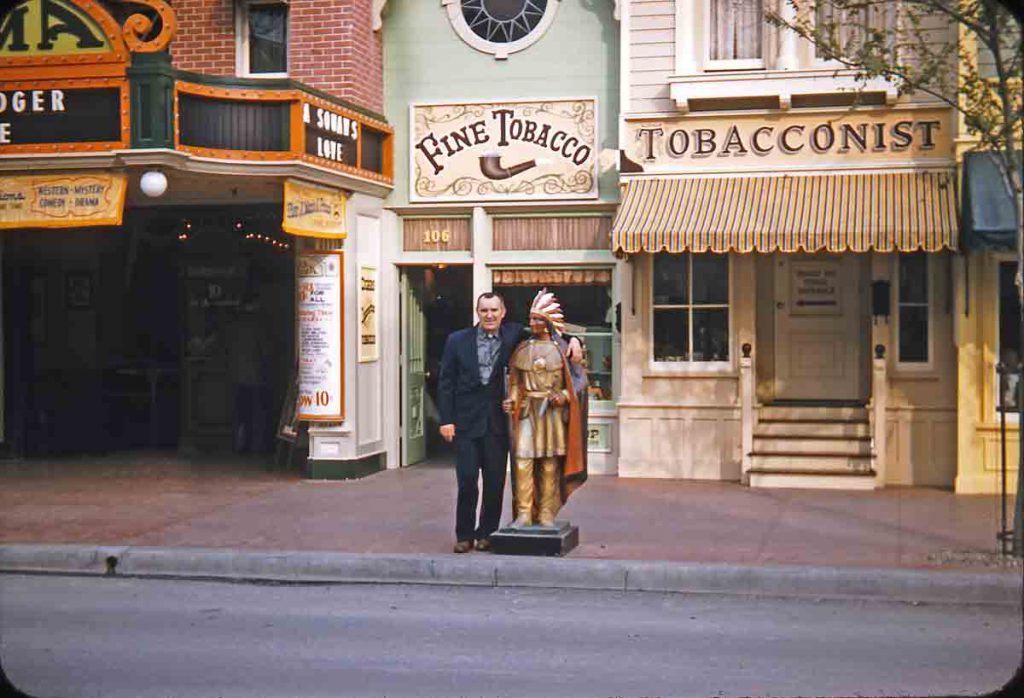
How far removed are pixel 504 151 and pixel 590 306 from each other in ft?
6.68

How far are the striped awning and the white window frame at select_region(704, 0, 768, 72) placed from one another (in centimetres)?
120

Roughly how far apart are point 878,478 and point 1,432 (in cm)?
1038

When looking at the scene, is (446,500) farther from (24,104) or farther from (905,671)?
(905,671)

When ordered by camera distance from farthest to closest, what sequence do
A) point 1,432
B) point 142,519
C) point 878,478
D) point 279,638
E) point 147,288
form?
point 147,288 < point 1,432 < point 878,478 < point 142,519 < point 279,638

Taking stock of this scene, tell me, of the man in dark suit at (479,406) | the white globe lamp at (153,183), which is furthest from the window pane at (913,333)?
the white globe lamp at (153,183)

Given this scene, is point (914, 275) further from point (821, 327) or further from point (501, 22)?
point (501, 22)

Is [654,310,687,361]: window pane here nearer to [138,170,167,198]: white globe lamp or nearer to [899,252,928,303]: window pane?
[899,252,928,303]: window pane

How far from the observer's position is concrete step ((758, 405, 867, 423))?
46.6ft

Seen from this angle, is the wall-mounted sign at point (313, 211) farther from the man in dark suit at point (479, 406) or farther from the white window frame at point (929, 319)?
the white window frame at point (929, 319)

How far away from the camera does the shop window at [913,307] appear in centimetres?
1401

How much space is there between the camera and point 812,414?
14297mm

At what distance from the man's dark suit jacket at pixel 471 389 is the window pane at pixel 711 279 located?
4.94m

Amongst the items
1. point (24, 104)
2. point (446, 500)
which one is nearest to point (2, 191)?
point (24, 104)

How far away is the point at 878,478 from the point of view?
540 inches
